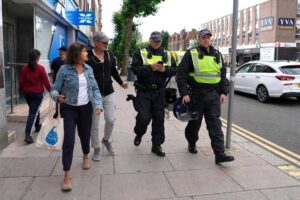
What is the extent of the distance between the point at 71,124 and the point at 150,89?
1478 mm

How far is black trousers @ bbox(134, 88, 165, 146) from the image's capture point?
5277 millimetres

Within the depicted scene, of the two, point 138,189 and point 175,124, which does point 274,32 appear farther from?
point 138,189

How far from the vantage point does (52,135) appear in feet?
14.3

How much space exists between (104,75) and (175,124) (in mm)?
3441

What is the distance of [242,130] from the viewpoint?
26.3ft

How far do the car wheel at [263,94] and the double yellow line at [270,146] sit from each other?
15.5ft

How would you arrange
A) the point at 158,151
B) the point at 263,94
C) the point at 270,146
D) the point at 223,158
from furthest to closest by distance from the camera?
the point at 263,94, the point at 270,146, the point at 158,151, the point at 223,158

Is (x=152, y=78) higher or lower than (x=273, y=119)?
higher

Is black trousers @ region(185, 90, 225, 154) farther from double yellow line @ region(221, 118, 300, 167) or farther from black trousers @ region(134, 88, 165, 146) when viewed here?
double yellow line @ region(221, 118, 300, 167)

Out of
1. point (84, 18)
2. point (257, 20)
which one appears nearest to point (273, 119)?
point (84, 18)

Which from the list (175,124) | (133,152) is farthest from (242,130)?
(133,152)

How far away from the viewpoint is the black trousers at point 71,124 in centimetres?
416

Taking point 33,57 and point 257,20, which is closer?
point 33,57

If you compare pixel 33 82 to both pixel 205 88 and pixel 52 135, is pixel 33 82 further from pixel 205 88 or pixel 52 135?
pixel 205 88
